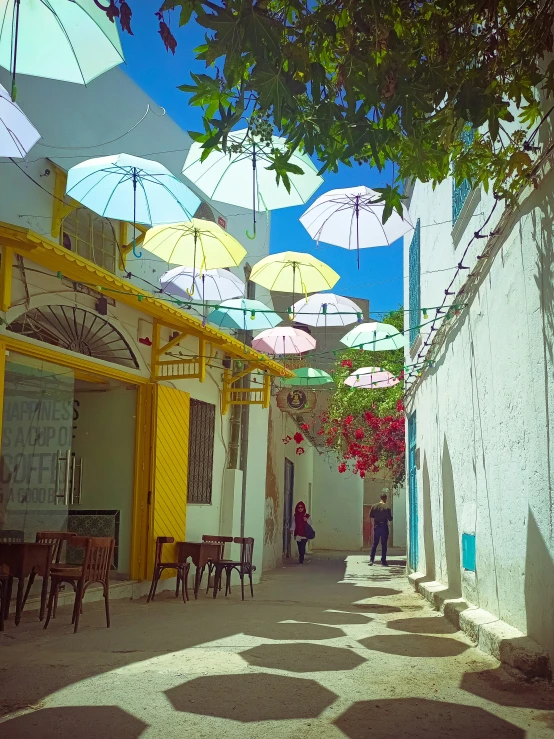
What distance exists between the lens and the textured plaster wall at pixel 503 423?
18.0ft

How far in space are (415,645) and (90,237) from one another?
6.49 meters

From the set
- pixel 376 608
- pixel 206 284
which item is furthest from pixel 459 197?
→ pixel 376 608

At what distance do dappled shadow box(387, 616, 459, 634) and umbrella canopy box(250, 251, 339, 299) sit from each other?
462cm

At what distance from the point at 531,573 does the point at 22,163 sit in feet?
22.6

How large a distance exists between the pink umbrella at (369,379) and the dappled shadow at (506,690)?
9385mm

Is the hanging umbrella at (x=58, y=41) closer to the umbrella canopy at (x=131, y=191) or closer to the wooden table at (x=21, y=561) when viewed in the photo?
the umbrella canopy at (x=131, y=191)

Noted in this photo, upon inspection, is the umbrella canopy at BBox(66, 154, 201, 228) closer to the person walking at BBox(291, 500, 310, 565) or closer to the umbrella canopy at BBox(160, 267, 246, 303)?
the umbrella canopy at BBox(160, 267, 246, 303)

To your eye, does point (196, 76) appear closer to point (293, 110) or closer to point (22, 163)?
point (293, 110)

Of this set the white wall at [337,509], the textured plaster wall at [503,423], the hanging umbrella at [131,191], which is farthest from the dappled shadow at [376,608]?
the white wall at [337,509]

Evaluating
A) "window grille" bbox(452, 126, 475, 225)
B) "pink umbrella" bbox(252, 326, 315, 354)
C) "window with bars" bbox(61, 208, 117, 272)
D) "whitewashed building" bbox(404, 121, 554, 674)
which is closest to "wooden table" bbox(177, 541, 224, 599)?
"whitewashed building" bbox(404, 121, 554, 674)

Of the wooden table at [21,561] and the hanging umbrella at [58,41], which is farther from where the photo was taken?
the wooden table at [21,561]

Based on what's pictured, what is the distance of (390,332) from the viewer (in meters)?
13.9

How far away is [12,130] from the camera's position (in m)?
7.55

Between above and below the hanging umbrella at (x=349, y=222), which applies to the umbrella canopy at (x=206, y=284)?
below
